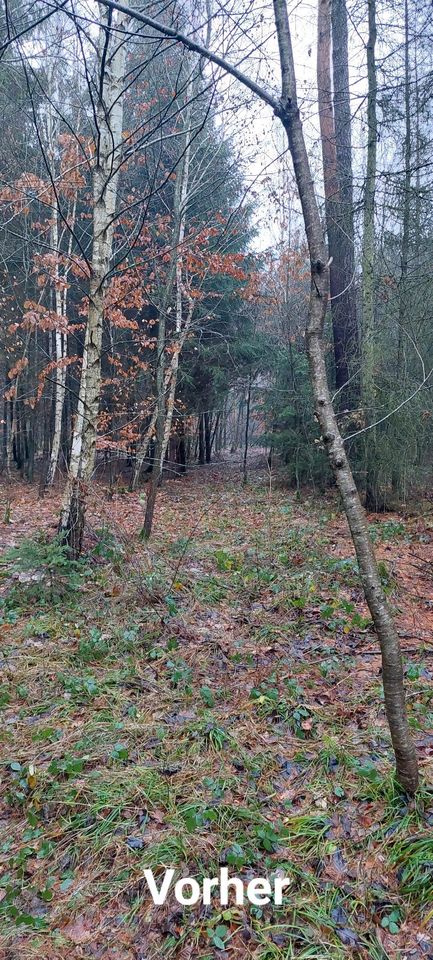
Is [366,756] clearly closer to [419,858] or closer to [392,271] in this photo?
[419,858]

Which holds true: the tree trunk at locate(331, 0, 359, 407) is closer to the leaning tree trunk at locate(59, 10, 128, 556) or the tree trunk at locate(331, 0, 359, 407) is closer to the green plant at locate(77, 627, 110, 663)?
the leaning tree trunk at locate(59, 10, 128, 556)

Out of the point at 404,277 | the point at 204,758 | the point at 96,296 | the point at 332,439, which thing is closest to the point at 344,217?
the point at 404,277

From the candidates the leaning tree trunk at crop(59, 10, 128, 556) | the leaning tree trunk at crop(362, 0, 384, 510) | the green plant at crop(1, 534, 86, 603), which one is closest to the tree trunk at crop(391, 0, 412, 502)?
the leaning tree trunk at crop(362, 0, 384, 510)

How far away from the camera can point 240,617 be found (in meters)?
4.76

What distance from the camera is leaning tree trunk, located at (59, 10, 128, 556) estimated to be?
529 cm

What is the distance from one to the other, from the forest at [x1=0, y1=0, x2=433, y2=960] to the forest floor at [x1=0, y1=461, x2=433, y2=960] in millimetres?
14

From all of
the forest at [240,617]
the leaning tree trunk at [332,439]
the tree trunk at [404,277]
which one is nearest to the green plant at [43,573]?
the forest at [240,617]

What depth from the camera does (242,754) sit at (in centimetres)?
289

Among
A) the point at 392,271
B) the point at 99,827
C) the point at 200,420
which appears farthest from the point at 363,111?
the point at 200,420

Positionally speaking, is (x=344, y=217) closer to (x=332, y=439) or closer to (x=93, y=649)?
(x=332, y=439)

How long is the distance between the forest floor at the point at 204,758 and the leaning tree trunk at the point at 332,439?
1.54 feet

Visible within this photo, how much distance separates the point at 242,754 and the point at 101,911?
106 centimetres

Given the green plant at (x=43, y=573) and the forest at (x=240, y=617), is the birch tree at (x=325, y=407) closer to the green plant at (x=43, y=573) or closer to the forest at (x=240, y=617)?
the forest at (x=240, y=617)

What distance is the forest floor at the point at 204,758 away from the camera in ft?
6.57
